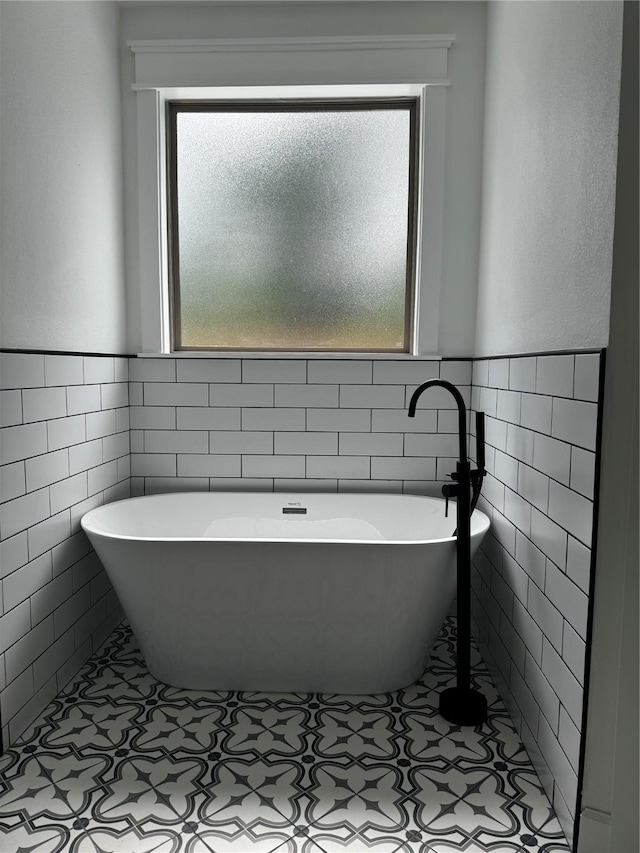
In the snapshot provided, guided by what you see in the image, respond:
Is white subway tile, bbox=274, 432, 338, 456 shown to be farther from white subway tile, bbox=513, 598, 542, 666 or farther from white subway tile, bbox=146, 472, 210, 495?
white subway tile, bbox=513, 598, 542, 666

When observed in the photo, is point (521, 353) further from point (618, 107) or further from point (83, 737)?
point (83, 737)

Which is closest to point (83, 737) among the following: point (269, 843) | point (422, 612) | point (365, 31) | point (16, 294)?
point (269, 843)

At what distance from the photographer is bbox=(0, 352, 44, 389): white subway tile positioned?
186 cm

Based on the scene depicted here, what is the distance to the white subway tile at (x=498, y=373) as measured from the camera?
88.0 inches

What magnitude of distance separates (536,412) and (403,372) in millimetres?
1030

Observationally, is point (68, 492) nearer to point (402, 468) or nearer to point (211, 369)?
point (211, 369)

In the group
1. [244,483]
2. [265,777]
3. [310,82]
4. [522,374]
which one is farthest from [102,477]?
[310,82]

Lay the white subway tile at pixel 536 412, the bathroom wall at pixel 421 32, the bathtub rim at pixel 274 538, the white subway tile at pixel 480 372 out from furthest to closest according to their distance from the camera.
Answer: the bathroom wall at pixel 421 32
the white subway tile at pixel 480 372
the bathtub rim at pixel 274 538
the white subway tile at pixel 536 412

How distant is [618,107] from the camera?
1.31m

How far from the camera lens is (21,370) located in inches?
76.8

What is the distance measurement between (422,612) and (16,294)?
5.65ft

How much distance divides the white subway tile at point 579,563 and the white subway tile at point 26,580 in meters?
1.66

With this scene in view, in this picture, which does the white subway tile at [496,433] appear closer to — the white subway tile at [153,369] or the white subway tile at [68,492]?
the white subway tile at [153,369]

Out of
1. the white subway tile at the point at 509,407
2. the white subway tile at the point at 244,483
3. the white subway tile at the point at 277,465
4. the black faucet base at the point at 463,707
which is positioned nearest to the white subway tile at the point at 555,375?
the white subway tile at the point at 509,407
